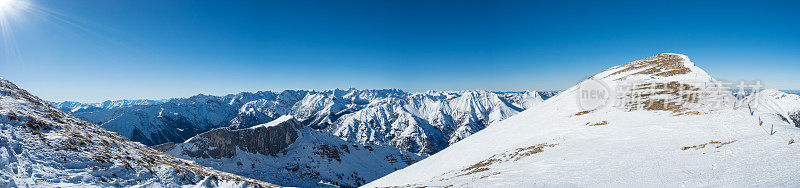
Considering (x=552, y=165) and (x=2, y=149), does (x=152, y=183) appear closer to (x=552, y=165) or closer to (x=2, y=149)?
(x=2, y=149)

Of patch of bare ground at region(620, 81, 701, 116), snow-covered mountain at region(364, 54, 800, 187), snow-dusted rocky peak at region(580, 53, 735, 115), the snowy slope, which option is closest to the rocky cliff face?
snow-covered mountain at region(364, 54, 800, 187)

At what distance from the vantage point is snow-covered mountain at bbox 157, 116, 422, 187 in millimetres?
120312

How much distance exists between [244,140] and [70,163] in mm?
145523

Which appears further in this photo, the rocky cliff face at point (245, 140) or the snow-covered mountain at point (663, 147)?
the rocky cliff face at point (245, 140)

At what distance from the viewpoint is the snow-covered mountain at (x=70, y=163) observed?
312 inches

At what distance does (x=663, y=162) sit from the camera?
12125 mm

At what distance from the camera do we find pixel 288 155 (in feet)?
460

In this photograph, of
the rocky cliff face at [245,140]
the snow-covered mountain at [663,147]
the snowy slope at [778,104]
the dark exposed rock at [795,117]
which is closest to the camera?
the snow-covered mountain at [663,147]

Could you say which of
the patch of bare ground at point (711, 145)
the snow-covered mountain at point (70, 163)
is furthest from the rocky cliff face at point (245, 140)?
the patch of bare ground at point (711, 145)

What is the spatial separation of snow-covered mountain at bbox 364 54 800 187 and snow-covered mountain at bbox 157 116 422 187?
351 ft

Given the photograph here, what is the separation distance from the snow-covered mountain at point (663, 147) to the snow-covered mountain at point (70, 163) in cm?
1308

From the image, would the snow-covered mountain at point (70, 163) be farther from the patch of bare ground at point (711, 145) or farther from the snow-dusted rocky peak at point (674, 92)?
the snow-dusted rocky peak at point (674, 92)

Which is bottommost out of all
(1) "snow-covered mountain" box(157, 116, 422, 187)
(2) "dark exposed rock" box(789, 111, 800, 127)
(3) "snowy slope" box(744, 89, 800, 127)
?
(1) "snow-covered mountain" box(157, 116, 422, 187)

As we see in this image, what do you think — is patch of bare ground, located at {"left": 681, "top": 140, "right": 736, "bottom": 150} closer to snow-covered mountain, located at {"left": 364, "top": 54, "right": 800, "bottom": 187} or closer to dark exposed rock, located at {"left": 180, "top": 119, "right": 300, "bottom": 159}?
snow-covered mountain, located at {"left": 364, "top": 54, "right": 800, "bottom": 187}
